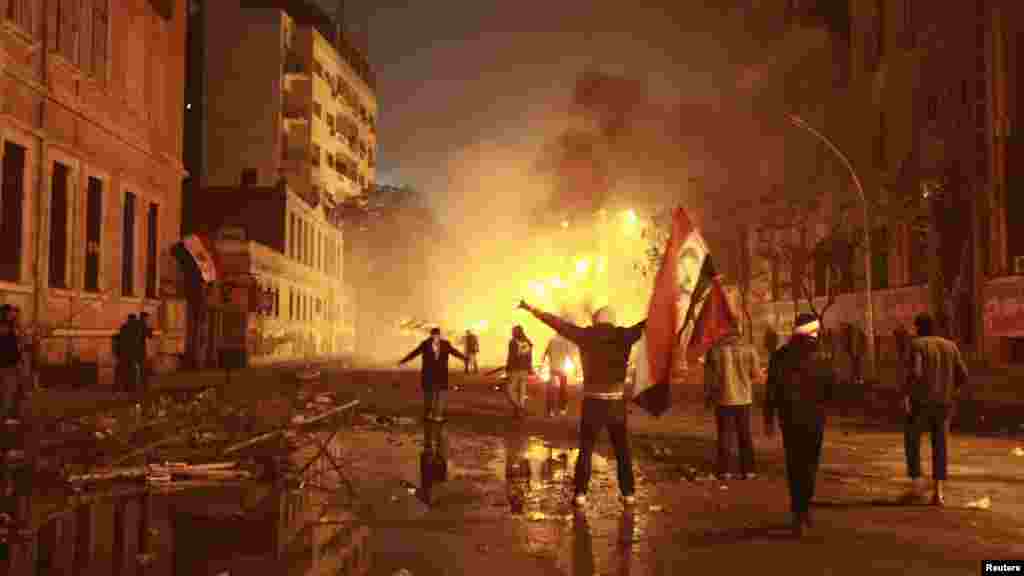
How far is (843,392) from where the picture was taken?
2473 centimetres

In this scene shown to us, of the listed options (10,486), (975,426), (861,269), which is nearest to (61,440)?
(10,486)

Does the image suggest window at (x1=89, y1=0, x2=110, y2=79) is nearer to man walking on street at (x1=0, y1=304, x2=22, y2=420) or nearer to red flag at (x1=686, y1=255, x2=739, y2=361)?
man walking on street at (x1=0, y1=304, x2=22, y2=420)

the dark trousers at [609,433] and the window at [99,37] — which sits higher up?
the window at [99,37]

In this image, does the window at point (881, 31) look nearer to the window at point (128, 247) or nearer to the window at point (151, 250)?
the window at point (151, 250)

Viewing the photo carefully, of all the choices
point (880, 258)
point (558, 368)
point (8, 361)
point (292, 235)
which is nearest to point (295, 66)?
point (292, 235)

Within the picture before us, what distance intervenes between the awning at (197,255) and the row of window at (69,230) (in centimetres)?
257

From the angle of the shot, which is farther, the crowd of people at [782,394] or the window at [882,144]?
the window at [882,144]

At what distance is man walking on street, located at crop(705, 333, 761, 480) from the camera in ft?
35.6

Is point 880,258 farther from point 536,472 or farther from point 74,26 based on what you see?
point 536,472

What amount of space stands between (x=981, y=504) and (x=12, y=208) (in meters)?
20.8

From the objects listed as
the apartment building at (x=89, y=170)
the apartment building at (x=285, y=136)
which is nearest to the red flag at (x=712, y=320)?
the apartment building at (x=89, y=170)

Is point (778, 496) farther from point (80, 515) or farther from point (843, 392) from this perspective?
point (843, 392)

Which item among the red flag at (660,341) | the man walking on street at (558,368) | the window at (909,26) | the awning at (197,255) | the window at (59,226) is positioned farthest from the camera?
the window at (909,26)

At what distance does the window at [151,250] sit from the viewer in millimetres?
32188
